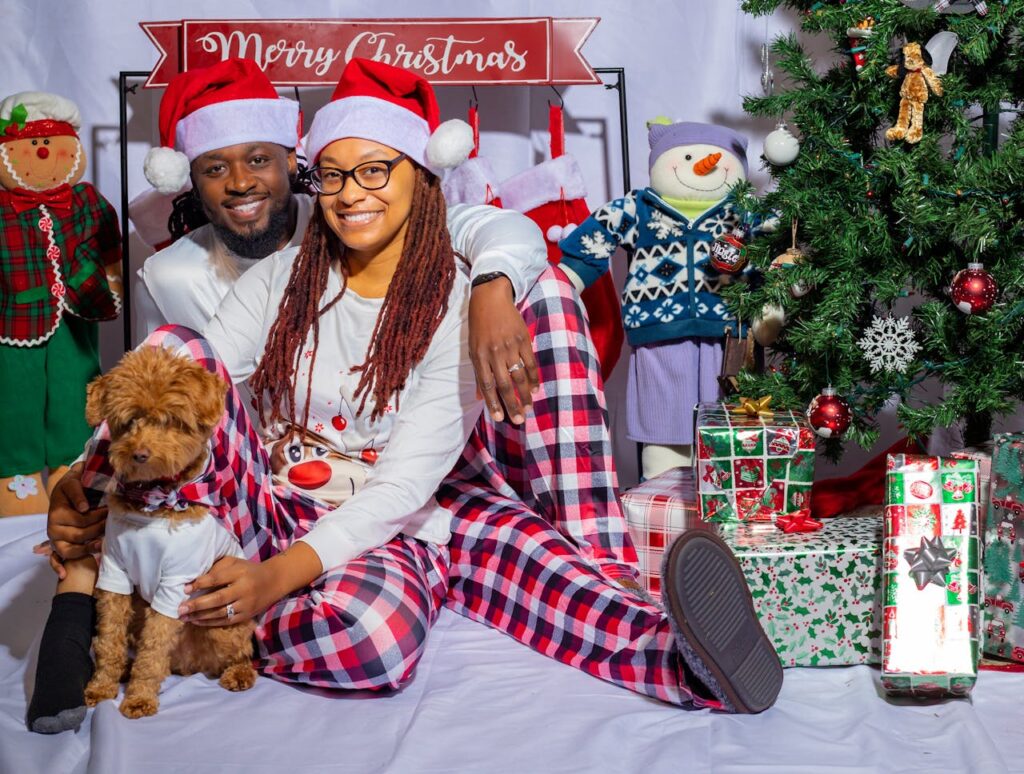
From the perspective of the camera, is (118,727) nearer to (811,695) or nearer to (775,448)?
(811,695)

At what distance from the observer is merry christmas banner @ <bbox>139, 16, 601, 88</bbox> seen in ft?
9.14

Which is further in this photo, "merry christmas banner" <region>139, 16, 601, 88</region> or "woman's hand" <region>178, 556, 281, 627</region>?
"merry christmas banner" <region>139, 16, 601, 88</region>

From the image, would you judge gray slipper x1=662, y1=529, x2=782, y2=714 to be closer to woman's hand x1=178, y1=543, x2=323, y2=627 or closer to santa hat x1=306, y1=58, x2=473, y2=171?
woman's hand x1=178, y1=543, x2=323, y2=627

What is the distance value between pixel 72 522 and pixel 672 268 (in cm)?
147

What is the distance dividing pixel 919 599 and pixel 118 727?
120 centimetres

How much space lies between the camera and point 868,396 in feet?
7.32

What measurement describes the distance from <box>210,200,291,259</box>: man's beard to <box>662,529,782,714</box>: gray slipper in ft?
3.88

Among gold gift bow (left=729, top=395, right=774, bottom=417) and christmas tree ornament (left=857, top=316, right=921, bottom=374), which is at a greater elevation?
christmas tree ornament (left=857, top=316, right=921, bottom=374)

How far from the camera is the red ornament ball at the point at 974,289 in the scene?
1.98 m

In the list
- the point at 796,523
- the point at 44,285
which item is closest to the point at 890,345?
the point at 796,523

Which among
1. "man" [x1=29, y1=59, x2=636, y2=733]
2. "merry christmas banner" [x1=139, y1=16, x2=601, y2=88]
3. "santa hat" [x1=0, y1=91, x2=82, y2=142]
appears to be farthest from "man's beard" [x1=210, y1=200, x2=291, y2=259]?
"santa hat" [x1=0, y1=91, x2=82, y2=142]

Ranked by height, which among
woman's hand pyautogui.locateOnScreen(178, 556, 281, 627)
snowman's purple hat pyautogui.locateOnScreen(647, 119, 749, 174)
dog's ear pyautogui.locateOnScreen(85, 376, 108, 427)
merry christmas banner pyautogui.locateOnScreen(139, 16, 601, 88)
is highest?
merry christmas banner pyautogui.locateOnScreen(139, 16, 601, 88)

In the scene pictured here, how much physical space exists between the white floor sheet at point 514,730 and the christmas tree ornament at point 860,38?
1.12 meters

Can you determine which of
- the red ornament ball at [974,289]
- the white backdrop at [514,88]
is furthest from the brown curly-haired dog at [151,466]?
the white backdrop at [514,88]
